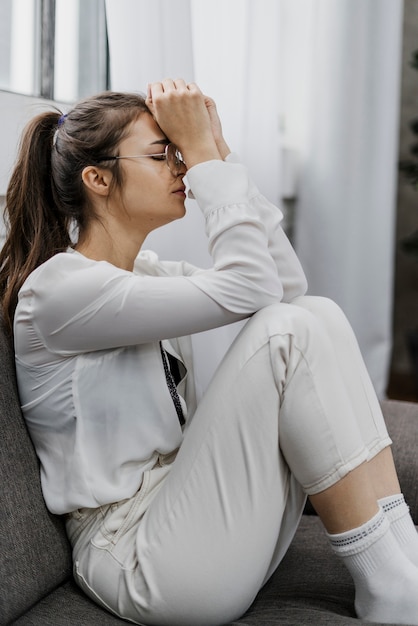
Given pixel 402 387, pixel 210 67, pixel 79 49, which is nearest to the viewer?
pixel 79 49

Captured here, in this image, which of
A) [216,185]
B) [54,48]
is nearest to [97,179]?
[216,185]

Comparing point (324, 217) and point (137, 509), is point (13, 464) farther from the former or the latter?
point (324, 217)

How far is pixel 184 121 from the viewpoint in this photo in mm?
1373

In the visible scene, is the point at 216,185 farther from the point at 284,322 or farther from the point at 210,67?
the point at 210,67

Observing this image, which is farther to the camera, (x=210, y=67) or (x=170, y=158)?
(x=210, y=67)

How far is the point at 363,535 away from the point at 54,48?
1.49 metres

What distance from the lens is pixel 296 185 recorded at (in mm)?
3242

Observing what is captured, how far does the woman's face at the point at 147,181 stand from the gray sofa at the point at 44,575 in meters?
0.31

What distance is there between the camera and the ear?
53.5 inches

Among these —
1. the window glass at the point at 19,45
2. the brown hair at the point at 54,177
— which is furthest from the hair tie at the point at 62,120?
the window glass at the point at 19,45

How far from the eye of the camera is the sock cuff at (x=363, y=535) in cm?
120

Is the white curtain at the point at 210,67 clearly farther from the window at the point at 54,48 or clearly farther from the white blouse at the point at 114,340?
the white blouse at the point at 114,340

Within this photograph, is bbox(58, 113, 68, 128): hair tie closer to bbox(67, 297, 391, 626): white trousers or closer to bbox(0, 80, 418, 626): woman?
bbox(0, 80, 418, 626): woman

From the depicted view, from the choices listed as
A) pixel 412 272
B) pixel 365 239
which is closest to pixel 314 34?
pixel 365 239
